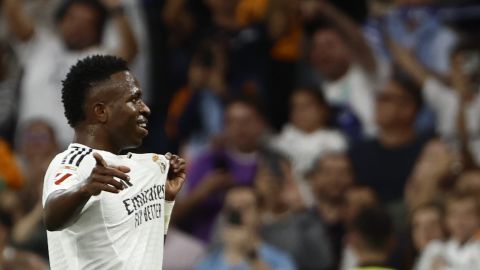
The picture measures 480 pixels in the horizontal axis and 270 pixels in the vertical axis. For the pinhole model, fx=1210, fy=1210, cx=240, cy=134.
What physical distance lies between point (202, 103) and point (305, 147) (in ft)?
3.67

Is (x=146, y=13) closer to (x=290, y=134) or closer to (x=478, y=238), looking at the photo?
(x=290, y=134)

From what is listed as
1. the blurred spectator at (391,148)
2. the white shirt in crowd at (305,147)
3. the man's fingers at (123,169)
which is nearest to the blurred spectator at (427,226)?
the blurred spectator at (391,148)

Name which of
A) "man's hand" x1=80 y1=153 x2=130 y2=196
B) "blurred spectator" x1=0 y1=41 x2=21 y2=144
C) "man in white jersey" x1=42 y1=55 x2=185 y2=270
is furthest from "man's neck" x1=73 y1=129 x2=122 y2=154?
"blurred spectator" x1=0 y1=41 x2=21 y2=144

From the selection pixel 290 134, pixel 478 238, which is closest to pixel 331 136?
pixel 290 134

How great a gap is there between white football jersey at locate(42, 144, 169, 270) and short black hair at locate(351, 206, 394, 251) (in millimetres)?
2366

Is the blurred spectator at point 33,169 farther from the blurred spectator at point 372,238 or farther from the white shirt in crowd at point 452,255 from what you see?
the blurred spectator at point 372,238

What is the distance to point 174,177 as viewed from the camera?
4973mm

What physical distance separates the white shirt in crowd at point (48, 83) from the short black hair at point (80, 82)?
5587 millimetres

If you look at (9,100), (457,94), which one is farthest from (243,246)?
(9,100)

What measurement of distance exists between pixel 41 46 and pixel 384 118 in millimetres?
3414

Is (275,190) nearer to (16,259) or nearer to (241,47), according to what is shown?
(241,47)

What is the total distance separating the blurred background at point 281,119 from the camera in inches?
344

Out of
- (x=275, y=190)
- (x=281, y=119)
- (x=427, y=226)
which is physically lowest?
(x=427, y=226)

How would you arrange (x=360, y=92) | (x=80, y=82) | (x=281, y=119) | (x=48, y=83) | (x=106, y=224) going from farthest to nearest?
(x=48, y=83), (x=281, y=119), (x=360, y=92), (x=80, y=82), (x=106, y=224)
